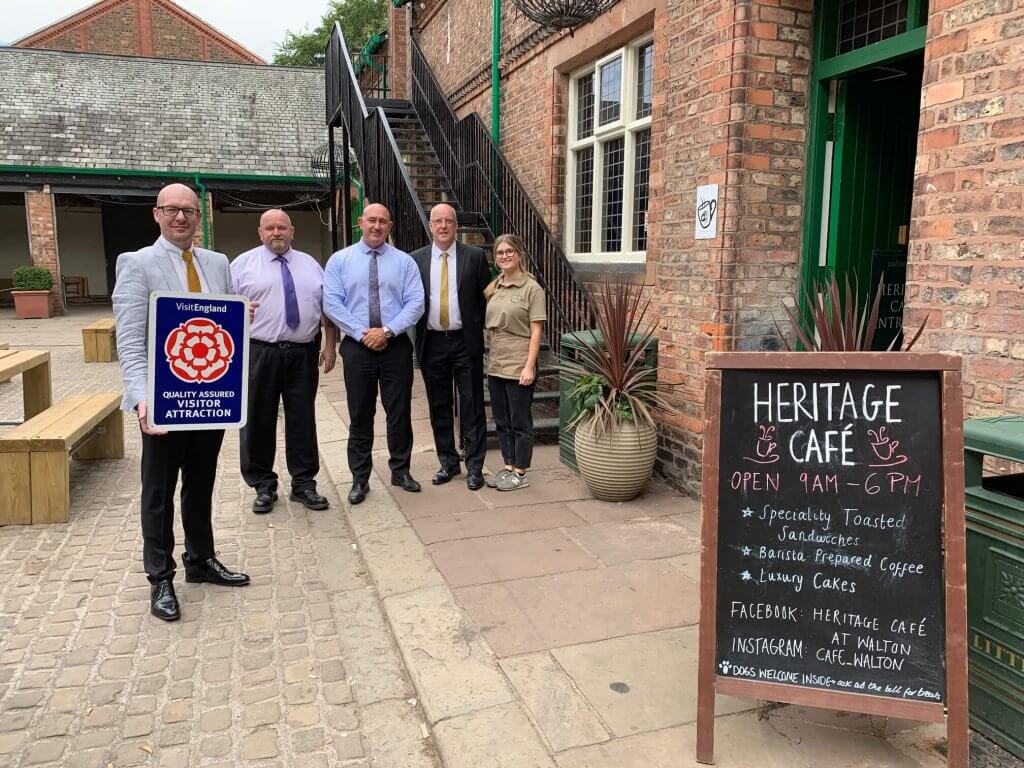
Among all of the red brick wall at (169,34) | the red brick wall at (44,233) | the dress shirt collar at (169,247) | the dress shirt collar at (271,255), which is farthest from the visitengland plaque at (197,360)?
the red brick wall at (169,34)

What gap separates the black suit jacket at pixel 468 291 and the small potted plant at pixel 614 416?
0.70 m

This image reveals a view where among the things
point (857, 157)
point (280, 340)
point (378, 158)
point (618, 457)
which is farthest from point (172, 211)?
point (378, 158)

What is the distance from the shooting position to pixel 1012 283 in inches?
118

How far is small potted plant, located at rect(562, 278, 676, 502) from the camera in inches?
184

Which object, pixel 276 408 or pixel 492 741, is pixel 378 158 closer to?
pixel 276 408

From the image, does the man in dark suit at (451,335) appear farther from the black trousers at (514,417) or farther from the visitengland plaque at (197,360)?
the visitengland plaque at (197,360)

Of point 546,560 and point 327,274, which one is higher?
point 327,274

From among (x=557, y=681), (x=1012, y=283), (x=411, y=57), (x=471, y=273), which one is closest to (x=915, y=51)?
(x=1012, y=283)

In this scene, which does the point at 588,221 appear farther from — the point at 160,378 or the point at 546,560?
the point at 160,378

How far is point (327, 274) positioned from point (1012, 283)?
357cm

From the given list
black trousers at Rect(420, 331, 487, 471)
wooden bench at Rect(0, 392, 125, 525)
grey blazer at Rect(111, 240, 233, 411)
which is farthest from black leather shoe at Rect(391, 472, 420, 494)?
grey blazer at Rect(111, 240, 233, 411)

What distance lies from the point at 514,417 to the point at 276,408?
1525 millimetres

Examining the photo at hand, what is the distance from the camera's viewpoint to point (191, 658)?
3115mm

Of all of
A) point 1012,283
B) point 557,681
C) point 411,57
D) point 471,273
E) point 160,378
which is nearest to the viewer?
point 557,681
